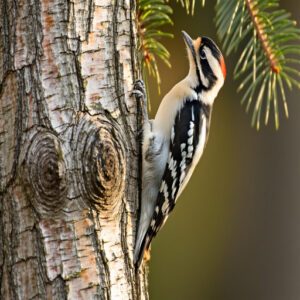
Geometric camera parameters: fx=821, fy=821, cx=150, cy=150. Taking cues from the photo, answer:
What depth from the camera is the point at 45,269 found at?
7.95 ft

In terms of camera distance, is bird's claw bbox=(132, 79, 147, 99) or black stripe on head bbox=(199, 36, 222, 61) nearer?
bird's claw bbox=(132, 79, 147, 99)

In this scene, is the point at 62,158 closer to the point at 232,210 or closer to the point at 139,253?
the point at 139,253

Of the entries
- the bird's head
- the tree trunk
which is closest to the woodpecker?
the bird's head

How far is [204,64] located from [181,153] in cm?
51

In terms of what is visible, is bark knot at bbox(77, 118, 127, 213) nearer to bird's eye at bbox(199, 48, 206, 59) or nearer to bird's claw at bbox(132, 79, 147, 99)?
bird's claw at bbox(132, 79, 147, 99)

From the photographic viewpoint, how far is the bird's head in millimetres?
3555

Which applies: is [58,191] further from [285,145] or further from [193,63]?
[285,145]

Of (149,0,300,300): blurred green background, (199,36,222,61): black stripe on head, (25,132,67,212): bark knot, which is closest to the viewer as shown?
(25,132,67,212): bark knot

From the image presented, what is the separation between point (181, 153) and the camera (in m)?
3.30

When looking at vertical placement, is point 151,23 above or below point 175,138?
above

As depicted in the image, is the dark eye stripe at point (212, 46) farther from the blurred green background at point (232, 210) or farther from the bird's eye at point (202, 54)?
the blurred green background at point (232, 210)

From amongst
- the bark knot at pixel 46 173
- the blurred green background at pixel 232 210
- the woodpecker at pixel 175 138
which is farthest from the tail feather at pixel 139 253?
the blurred green background at pixel 232 210

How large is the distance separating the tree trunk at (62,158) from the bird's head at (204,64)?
0.97 m

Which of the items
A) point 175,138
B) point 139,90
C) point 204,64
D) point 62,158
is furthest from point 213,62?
point 62,158
